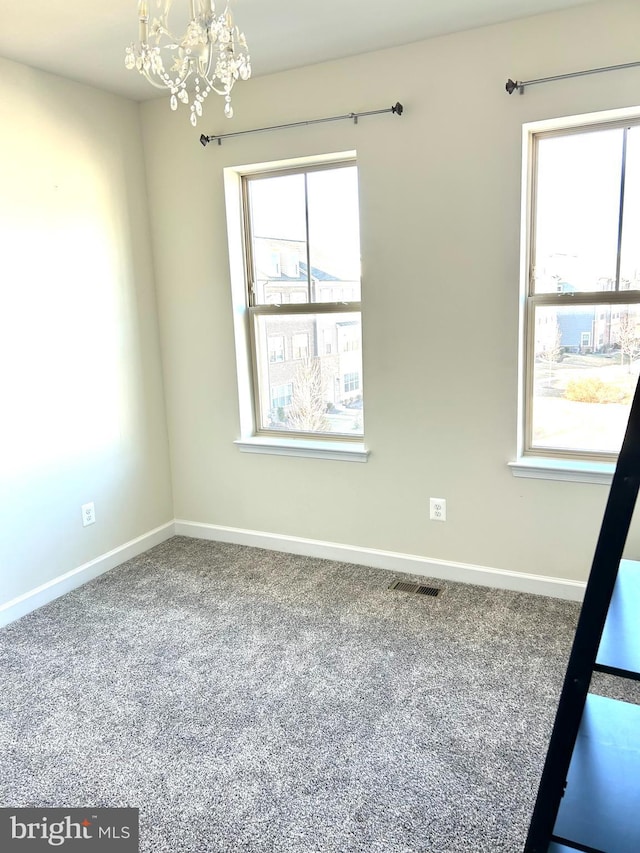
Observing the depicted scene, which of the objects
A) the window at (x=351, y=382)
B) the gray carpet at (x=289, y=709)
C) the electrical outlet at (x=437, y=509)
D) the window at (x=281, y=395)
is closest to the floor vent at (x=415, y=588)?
the gray carpet at (x=289, y=709)

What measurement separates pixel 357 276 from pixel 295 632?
1843 mm

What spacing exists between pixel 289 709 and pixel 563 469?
161cm

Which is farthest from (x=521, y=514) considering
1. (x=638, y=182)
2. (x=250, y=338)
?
(x=250, y=338)

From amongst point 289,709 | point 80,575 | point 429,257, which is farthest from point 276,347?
point 289,709

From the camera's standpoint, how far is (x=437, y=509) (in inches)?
125

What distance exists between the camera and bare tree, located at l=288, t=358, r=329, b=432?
349cm

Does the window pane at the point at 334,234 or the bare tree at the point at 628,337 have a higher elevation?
the window pane at the point at 334,234

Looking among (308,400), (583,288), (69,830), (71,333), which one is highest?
(583,288)

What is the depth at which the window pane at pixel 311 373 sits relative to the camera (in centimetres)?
338

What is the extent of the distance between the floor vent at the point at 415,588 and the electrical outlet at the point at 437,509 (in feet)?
1.16

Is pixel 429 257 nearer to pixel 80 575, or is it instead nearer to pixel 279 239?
pixel 279 239

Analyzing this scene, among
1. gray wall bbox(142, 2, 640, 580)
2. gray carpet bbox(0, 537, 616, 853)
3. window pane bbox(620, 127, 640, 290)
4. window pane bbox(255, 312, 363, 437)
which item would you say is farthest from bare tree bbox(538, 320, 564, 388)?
gray carpet bbox(0, 537, 616, 853)

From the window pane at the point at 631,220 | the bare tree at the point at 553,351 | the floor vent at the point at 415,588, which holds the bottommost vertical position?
the floor vent at the point at 415,588

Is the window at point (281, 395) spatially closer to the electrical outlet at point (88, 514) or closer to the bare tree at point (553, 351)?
the electrical outlet at point (88, 514)
